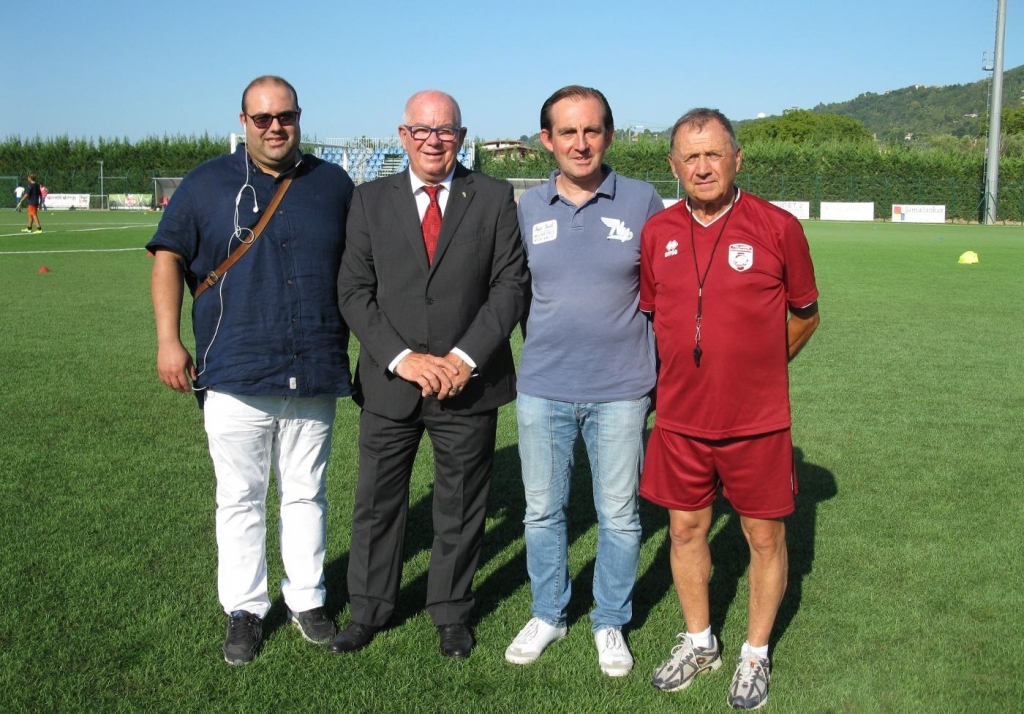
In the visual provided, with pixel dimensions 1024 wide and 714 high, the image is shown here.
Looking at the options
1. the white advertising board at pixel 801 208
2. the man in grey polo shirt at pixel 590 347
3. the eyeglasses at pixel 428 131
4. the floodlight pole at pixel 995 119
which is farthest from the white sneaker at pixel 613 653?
the white advertising board at pixel 801 208

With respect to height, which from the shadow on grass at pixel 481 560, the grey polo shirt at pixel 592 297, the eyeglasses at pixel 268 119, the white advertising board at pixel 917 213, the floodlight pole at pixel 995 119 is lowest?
the shadow on grass at pixel 481 560

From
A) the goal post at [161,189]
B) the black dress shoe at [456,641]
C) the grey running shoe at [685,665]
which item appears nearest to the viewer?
the grey running shoe at [685,665]

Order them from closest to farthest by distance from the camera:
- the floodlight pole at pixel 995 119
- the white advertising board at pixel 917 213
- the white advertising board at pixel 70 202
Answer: the floodlight pole at pixel 995 119, the white advertising board at pixel 917 213, the white advertising board at pixel 70 202

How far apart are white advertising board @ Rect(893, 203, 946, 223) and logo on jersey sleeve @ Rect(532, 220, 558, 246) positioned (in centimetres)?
4501

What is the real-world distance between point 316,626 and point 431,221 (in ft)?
5.27

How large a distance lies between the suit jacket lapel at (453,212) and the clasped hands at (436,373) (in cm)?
35

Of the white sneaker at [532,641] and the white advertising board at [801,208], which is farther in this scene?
the white advertising board at [801,208]

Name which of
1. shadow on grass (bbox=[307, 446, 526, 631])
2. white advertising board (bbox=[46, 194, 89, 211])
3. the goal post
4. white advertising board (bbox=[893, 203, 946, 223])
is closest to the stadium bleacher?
the goal post

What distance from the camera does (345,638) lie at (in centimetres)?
344

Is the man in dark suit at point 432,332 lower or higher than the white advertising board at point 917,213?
lower

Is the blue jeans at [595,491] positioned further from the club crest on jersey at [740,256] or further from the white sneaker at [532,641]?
the club crest on jersey at [740,256]

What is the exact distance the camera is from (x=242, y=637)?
3359 millimetres

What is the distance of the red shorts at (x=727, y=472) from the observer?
3.05m

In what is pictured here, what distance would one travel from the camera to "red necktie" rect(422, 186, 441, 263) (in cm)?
335
